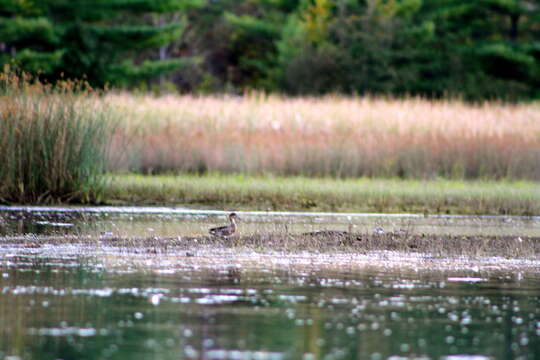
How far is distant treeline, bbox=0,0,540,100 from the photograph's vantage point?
3781cm

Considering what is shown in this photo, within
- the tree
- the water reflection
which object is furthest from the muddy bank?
the tree

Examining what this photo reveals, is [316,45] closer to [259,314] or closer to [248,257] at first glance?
[248,257]

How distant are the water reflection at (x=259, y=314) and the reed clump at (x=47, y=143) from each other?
632cm

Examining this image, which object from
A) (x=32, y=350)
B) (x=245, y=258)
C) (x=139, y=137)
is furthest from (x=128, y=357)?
(x=139, y=137)

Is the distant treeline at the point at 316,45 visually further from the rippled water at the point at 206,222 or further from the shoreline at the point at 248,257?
the shoreline at the point at 248,257

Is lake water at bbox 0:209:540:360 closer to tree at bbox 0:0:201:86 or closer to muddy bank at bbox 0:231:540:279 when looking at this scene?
muddy bank at bbox 0:231:540:279

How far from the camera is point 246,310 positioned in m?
7.84

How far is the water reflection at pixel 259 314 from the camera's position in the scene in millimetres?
6504

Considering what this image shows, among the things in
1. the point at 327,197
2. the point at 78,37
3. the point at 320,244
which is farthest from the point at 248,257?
the point at 78,37

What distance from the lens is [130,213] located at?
15898 millimetres

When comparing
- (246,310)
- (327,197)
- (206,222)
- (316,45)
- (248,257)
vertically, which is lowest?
(316,45)

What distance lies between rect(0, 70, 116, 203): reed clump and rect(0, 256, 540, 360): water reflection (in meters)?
6.32

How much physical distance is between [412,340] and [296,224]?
25.4 ft

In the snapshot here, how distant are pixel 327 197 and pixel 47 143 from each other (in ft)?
15.1
